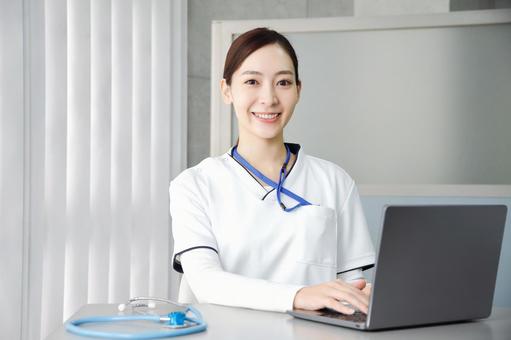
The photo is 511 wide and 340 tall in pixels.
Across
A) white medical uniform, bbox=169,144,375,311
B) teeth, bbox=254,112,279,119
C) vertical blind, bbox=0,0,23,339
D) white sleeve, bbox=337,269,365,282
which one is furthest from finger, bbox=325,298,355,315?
vertical blind, bbox=0,0,23,339

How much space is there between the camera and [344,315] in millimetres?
1111

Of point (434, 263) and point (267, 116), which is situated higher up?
point (267, 116)

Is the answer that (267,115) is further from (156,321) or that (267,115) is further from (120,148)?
(120,148)

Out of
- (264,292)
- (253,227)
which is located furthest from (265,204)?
(264,292)

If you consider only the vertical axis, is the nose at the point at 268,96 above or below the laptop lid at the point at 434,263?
above

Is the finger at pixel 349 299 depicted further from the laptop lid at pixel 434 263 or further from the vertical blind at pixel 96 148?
the vertical blind at pixel 96 148

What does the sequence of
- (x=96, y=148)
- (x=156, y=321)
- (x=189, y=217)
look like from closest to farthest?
(x=156, y=321) → (x=189, y=217) → (x=96, y=148)

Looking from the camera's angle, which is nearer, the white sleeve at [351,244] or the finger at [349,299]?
the finger at [349,299]

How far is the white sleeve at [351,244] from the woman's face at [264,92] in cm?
25

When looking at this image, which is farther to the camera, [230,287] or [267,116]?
[267,116]

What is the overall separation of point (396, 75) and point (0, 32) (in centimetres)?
127

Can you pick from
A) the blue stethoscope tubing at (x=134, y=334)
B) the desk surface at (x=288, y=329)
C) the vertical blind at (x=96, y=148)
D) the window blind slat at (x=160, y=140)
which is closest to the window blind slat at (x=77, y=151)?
the vertical blind at (x=96, y=148)

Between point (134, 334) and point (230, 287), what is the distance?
0.31 m

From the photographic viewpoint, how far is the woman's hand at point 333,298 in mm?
1104
